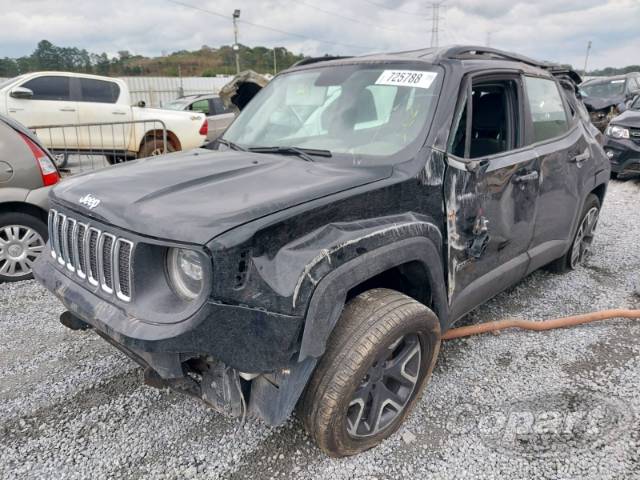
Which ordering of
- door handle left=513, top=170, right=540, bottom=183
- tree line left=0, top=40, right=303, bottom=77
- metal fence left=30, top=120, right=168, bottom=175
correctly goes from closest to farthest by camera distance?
door handle left=513, top=170, right=540, bottom=183
metal fence left=30, top=120, right=168, bottom=175
tree line left=0, top=40, right=303, bottom=77

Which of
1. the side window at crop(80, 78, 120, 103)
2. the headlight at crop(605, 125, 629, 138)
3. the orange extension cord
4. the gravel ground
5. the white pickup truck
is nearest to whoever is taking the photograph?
the gravel ground

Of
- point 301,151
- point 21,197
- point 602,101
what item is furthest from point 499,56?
point 602,101

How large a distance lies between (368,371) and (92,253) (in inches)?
54.8

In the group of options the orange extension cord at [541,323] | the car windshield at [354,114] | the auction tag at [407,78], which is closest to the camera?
the car windshield at [354,114]

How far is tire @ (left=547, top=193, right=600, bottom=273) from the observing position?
4328 mm

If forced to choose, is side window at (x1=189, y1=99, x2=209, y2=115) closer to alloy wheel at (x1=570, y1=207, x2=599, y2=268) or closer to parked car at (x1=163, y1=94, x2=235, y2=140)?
parked car at (x1=163, y1=94, x2=235, y2=140)

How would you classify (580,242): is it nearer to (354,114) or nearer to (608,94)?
(354,114)

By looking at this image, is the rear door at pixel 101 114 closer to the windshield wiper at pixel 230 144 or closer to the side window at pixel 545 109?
the windshield wiper at pixel 230 144

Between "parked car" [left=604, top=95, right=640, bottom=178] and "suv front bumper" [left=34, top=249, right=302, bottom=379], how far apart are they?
27.6ft

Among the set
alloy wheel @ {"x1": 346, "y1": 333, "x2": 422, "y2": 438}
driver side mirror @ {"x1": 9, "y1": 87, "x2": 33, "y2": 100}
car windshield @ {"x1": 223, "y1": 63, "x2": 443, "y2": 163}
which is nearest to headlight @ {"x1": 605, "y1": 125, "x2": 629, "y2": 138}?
car windshield @ {"x1": 223, "y1": 63, "x2": 443, "y2": 163}

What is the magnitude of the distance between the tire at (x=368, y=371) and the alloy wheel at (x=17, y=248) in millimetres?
3435

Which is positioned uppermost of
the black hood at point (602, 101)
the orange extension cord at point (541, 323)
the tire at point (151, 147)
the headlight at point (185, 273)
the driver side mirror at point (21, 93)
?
the driver side mirror at point (21, 93)

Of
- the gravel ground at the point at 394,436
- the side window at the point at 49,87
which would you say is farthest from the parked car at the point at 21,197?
the side window at the point at 49,87

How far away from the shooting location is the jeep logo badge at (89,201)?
2.19 metres
